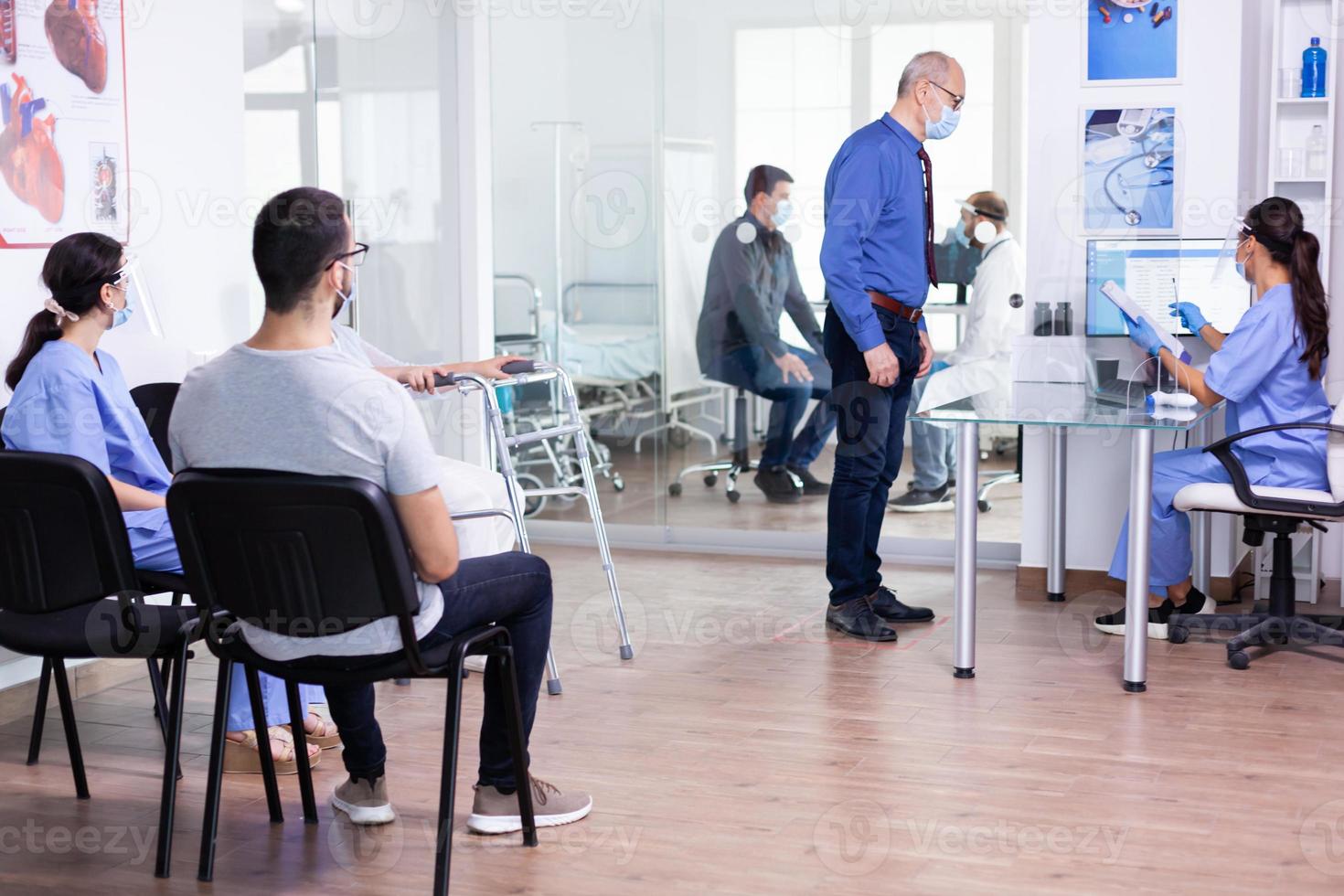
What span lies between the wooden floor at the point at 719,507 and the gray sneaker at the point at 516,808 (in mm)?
2811

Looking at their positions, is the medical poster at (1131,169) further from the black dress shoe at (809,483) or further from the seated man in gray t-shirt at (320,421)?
the seated man in gray t-shirt at (320,421)

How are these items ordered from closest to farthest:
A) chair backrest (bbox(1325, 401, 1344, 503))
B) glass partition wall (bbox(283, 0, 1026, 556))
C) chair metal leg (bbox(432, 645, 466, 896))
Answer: chair metal leg (bbox(432, 645, 466, 896)), chair backrest (bbox(1325, 401, 1344, 503)), glass partition wall (bbox(283, 0, 1026, 556))

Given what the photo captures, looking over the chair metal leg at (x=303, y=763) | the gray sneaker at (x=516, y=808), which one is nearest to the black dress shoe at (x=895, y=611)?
the gray sneaker at (x=516, y=808)

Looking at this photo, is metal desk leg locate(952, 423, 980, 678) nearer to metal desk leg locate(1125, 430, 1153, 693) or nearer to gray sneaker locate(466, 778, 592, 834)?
metal desk leg locate(1125, 430, 1153, 693)

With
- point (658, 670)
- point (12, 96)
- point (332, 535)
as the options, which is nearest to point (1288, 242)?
point (658, 670)

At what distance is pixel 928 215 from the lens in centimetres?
448

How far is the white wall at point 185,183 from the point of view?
4109 mm

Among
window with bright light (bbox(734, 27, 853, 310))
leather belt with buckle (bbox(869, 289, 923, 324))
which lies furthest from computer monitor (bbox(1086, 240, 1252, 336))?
window with bright light (bbox(734, 27, 853, 310))

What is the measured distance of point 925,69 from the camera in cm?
437

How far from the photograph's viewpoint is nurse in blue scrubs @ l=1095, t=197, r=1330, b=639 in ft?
13.6

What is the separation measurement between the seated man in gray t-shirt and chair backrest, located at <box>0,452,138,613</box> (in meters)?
0.27

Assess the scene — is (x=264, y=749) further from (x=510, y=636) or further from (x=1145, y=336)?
(x=1145, y=336)

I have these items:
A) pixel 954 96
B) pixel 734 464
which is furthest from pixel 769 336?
pixel 954 96

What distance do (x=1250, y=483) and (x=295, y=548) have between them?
279 centimetres
